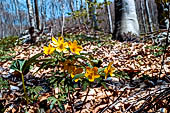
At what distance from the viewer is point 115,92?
4.80 feet

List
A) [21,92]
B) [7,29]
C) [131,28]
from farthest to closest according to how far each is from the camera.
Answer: [7,29], [131,28], [21,92]

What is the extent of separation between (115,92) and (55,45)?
36.1 inches

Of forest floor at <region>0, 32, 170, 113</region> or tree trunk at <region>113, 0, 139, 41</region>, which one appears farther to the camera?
tree trunk at <region>113, 0, 139, 41</region>

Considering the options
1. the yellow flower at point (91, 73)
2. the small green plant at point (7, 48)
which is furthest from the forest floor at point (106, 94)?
the small green plant at point (7, 48)

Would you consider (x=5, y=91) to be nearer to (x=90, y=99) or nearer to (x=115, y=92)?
(x=90, y=99)

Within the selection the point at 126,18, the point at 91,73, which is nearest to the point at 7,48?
the point at 126,18

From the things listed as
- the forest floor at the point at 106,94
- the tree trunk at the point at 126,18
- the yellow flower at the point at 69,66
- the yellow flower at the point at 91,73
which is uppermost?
the tree trunk at the point at 126,18

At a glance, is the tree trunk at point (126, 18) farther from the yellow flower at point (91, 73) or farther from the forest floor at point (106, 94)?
the yellow flower at point (91, 73)

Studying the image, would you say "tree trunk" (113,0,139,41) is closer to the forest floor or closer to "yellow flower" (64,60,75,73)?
the forest floor

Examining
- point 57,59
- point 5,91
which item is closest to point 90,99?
point 57,59

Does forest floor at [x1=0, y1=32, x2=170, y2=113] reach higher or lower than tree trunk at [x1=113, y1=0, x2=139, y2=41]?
lower

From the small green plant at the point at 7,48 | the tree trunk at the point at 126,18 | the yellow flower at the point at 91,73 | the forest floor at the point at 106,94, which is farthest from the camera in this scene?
the tree trunk at the point at 126,18

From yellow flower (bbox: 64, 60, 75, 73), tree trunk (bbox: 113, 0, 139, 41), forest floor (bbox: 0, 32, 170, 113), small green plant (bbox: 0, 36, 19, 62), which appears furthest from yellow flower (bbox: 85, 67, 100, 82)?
tree trunk (bbox: 113, 0, 139, 41)

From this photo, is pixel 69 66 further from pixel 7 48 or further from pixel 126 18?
pixel 7 48
